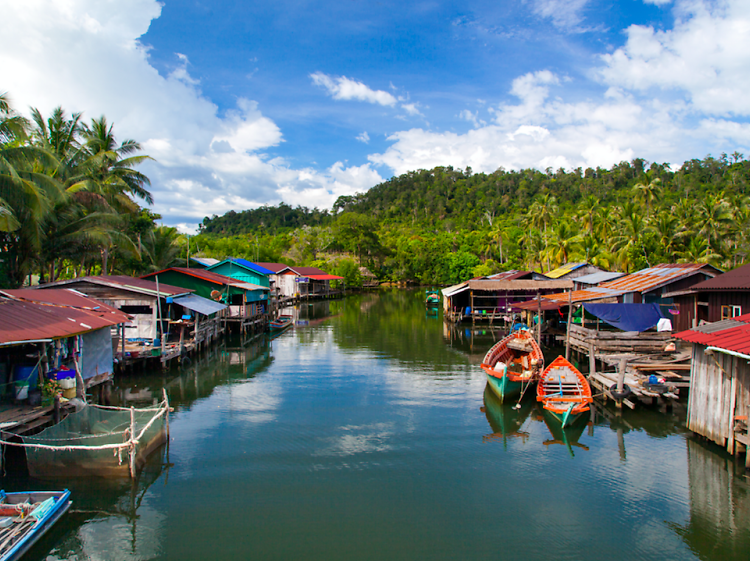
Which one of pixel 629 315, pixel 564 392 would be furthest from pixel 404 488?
pixel 629 315

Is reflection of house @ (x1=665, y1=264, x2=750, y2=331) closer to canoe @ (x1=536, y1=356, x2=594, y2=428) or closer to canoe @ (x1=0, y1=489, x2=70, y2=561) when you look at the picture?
canoe @ (x1=536, y1=356, x2=594, y2=428)

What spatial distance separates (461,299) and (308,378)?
22380mm

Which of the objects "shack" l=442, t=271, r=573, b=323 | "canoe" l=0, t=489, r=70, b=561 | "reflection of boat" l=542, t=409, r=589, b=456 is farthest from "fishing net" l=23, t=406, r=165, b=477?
"shack" l=442, t=271, r=573, b=323

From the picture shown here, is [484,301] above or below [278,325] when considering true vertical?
above

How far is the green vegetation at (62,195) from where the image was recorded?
656 inches

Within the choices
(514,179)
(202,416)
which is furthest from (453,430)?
(514,179)

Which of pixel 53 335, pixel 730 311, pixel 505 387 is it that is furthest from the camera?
pixel 730 311

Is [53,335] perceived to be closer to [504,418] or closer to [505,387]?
[504,418]

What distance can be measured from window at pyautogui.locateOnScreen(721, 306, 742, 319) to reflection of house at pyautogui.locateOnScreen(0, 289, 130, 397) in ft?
72.3

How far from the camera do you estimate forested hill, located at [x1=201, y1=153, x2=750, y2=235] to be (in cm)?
7994

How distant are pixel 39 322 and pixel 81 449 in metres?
4.01

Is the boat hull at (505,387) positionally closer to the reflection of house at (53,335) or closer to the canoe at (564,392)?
the canoe at (564,392)

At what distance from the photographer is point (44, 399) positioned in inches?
450

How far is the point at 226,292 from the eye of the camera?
3216 centimetres
